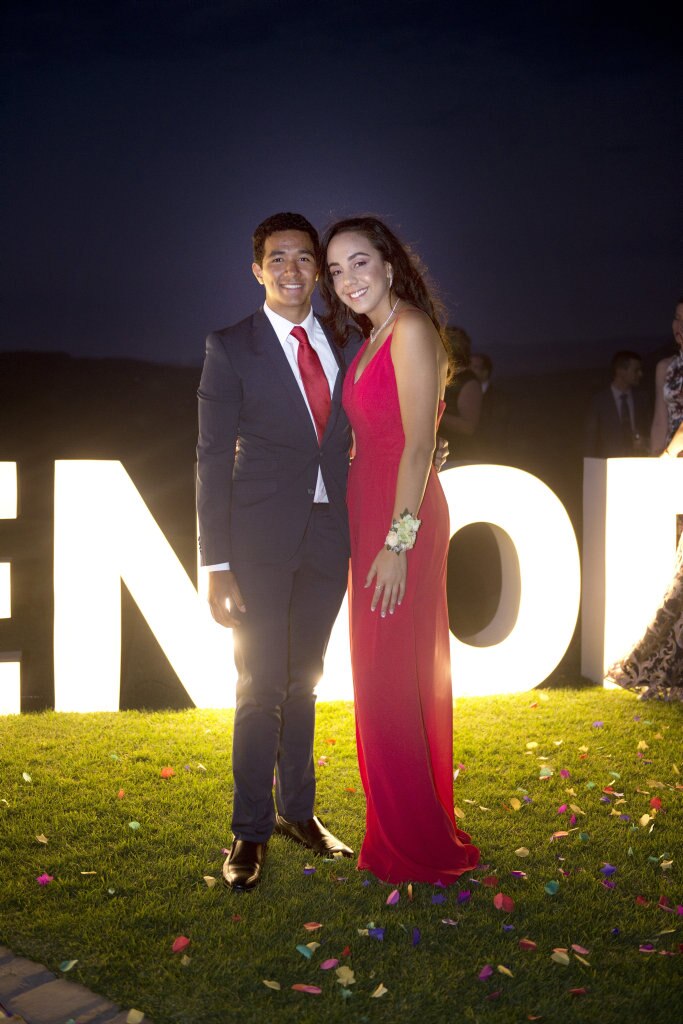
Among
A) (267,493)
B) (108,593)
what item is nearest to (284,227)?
(267,493)

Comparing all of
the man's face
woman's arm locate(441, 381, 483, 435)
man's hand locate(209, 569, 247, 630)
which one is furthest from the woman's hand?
woman's arm locate(441, 381, 483, 435)

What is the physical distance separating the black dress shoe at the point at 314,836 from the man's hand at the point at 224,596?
901 mm

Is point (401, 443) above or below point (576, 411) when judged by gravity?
below

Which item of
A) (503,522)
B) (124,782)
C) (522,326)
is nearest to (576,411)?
(522,326)

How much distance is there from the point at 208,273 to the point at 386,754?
1343 centimetres

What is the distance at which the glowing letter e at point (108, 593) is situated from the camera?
518 cm

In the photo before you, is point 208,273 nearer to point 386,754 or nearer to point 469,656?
point 469,656

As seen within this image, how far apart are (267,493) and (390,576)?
0.55 m

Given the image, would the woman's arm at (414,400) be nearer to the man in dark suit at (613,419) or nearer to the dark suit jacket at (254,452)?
the dark suit jacket at (254,452)

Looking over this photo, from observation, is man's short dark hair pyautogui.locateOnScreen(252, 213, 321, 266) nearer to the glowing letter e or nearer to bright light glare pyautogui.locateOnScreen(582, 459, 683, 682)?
the glowing letter e

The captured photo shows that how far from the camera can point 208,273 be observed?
15.4 m

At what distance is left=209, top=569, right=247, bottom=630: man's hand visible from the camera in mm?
3188

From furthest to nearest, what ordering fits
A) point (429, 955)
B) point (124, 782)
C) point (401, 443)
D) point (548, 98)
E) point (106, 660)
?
point (548, 98), point (106, 660), point (124, 782), point (401, 443), point (429, 955)

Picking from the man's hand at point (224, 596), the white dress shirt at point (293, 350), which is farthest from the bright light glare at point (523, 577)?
the man's hand at point (224, 596)
